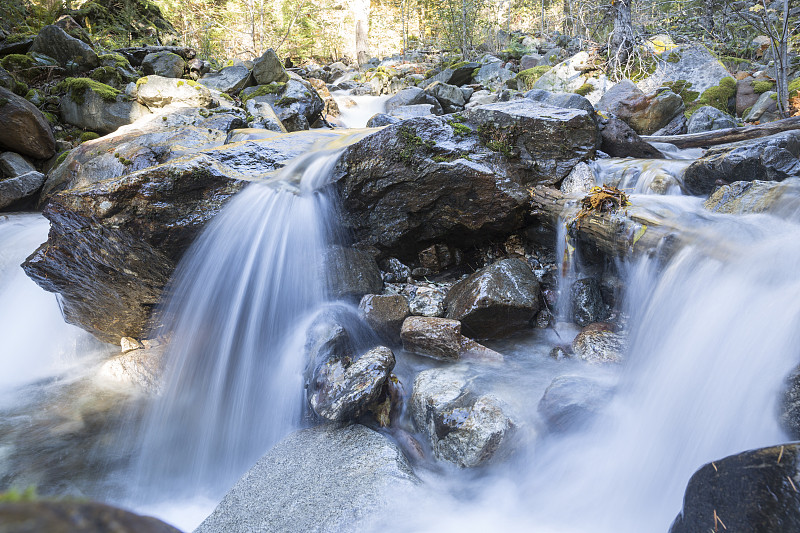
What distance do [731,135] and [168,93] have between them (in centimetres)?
1163

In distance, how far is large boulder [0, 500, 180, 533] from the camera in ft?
1.82

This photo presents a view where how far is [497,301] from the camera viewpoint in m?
4.38

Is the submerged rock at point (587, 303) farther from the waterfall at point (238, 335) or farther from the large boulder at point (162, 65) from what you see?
the large boulder at point (162, 65)

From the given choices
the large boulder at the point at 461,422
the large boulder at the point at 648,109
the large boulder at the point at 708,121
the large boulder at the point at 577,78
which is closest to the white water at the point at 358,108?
the large boulder at the point at 577,78

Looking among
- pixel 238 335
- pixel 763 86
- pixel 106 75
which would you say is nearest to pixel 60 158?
pixel 106 75

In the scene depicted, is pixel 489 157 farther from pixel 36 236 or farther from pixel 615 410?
pixel 36 236

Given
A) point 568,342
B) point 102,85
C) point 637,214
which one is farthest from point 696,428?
point 102,85

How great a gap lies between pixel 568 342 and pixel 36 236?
813 cm

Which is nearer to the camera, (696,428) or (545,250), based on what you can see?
(696,428)

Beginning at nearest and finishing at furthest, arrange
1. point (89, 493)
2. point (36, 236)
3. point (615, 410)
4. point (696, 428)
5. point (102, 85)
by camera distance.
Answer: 1. point (696, 428)
2. point (615, 410)
3. point (89, 493)
4. point (36, 236)
5. point (102, 85)

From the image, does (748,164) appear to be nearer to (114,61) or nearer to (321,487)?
(321,487)

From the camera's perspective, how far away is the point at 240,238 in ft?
16.5

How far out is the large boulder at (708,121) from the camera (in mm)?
8203

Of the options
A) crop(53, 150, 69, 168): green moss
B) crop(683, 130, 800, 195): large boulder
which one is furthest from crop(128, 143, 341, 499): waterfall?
crop(53, 150, 69, 168): green moss
